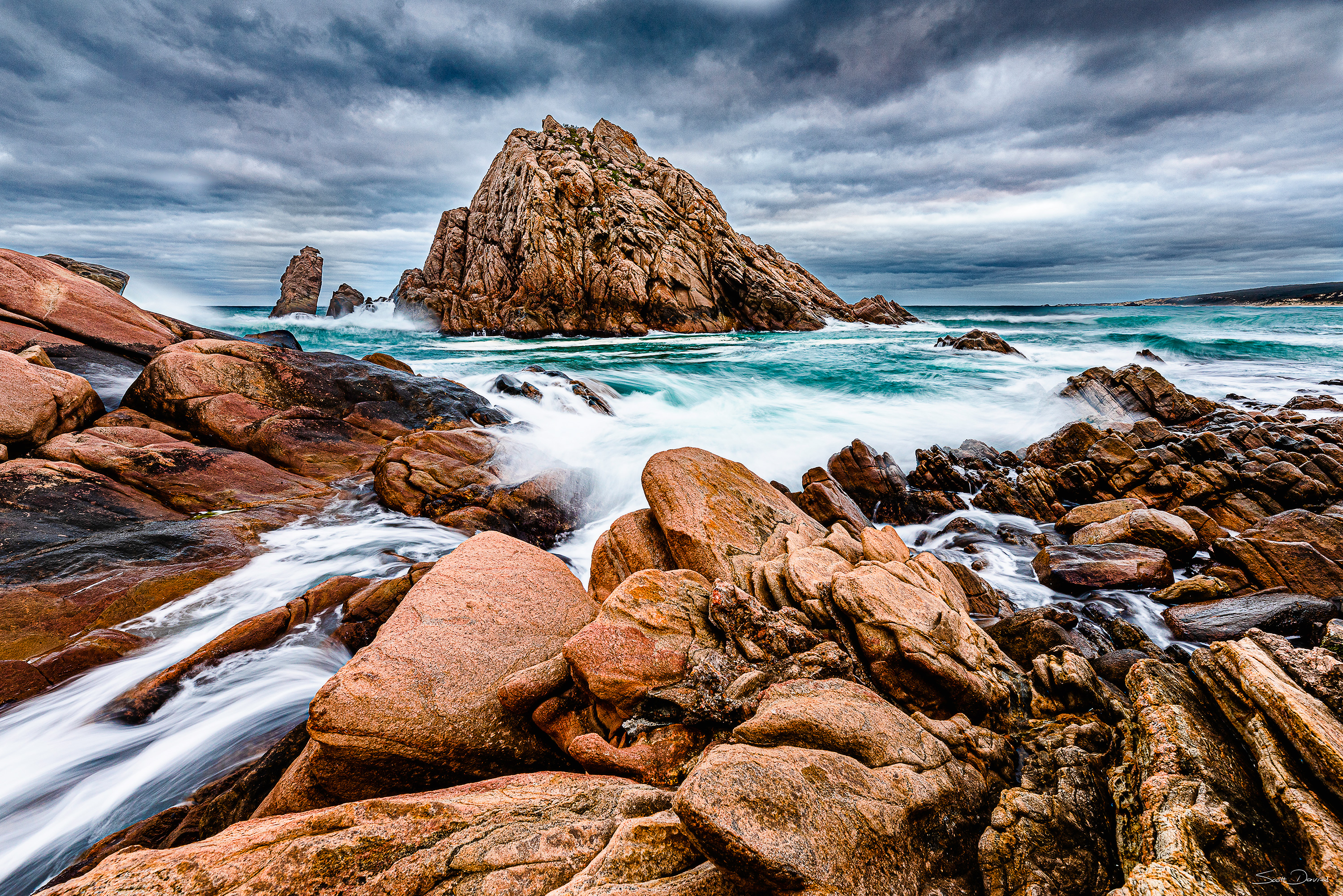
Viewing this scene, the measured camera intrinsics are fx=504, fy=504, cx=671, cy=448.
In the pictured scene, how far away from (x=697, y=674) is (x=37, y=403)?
1120 centimetres

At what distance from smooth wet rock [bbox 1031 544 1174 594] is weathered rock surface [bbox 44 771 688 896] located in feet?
26.5

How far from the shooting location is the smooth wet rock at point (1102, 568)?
7578 millimetres

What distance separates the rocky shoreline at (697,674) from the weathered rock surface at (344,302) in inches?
3620

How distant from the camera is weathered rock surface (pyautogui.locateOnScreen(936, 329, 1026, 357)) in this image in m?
34.6

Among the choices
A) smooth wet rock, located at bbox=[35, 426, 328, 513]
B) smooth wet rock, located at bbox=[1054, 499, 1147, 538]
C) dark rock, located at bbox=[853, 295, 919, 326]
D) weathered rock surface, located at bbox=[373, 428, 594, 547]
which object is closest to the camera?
smooth wet rock, located at bbox=[35, 426, 328, 513]

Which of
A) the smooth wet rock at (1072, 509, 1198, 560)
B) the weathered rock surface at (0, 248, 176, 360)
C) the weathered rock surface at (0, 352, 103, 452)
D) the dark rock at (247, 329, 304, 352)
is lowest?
the smooth wet rock at (1072, 509, 1198, 560)

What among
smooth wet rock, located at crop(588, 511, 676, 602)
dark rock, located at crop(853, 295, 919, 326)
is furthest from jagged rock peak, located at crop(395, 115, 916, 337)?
smooth wet rock, located at crop(588, 511, 676, 602)

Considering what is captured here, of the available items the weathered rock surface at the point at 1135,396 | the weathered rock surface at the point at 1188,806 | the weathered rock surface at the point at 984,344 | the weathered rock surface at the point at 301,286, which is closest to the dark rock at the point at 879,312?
the weathered rock surface at the point at 984,344

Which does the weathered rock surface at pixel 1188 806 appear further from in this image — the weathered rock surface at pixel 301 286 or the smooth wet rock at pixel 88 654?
the weathered rock surface at pixel 301 286

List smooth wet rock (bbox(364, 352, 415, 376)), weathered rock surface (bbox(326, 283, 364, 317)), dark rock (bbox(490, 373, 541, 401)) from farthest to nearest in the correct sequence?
1. weathered rock surface (bbox(326, 283, 364, 317))
2. dark rock (bbox(490, 373, 541, 401))
3. smooth wet rock (bbox(364, 352, 415, 376))

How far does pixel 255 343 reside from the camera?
11.9 metres

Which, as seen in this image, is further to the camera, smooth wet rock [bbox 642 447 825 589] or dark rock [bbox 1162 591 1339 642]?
dark rock [bbox 1162 591 1339 642]

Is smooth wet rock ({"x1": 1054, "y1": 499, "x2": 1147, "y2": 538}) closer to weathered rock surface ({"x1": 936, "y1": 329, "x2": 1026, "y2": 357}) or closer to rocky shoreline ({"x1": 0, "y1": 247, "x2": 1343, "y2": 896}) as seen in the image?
rocky shoreline ({"x1": 0, "y1": 247, "x2": 1343, "y2": 896})

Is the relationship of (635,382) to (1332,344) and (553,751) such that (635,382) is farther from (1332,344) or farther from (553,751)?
(1332,344)
